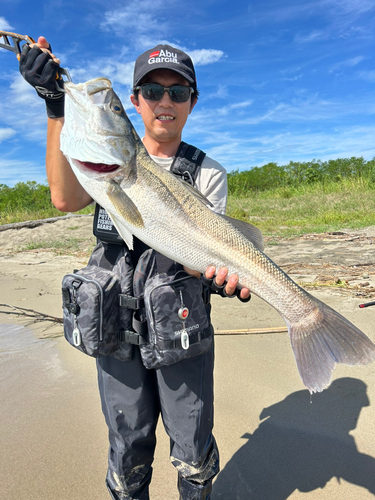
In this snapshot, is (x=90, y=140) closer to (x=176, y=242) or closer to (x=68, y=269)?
(x=176, y=242)

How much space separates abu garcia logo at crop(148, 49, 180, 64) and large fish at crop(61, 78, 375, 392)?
1.50 feet

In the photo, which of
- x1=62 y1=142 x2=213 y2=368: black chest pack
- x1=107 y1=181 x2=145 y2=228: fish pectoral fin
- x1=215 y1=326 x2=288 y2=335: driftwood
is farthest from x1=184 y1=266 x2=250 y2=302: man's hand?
x1=215 y1=326 x2=288 y2=335: driftwood

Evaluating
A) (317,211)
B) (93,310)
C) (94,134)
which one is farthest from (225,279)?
(317,211)

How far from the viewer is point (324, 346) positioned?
6.66 feet

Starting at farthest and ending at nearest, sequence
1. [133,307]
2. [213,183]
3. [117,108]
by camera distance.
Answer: [213,183] < [133,307] < [117,108]

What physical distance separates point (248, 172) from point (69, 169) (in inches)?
1268

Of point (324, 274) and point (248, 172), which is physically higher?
point (248, 172)

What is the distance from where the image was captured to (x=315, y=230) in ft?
36.3

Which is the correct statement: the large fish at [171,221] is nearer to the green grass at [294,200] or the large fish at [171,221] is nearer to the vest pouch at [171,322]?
the vest pouch at [171,322]

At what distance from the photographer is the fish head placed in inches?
77.3

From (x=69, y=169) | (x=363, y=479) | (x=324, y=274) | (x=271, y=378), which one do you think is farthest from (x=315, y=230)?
(x=69, y=169)

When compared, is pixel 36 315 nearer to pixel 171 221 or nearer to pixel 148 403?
pixel 148 403

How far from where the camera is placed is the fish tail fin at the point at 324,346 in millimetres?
1945

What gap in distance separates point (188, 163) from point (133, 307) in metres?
1.00
